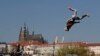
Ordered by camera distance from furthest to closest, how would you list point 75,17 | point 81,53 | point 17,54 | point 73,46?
1. point 73,46
2. point 81,53
3. point 17,54
4. point 75,17

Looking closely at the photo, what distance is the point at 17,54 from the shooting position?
76125 millimetres

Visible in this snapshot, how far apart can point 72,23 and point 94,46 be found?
6552 inches

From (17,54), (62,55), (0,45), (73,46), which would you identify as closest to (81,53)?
(62,55)

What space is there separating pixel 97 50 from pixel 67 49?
4523cm

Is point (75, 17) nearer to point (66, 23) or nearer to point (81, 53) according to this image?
point (66, 23)

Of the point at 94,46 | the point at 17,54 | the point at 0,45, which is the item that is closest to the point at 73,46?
the point at 0,45

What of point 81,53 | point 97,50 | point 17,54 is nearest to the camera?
point 17,54

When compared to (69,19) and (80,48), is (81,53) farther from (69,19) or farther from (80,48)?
(69,19)

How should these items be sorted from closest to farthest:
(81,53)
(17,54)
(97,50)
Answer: (17,54) < (81,53) < (97,50)

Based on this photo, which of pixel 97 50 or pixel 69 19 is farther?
pixel 97 50

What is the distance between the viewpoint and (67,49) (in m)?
150

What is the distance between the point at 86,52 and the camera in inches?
5925

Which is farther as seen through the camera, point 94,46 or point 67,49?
point 94,46

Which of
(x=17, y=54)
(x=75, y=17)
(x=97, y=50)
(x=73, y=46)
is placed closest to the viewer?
(x=75, y=17)
